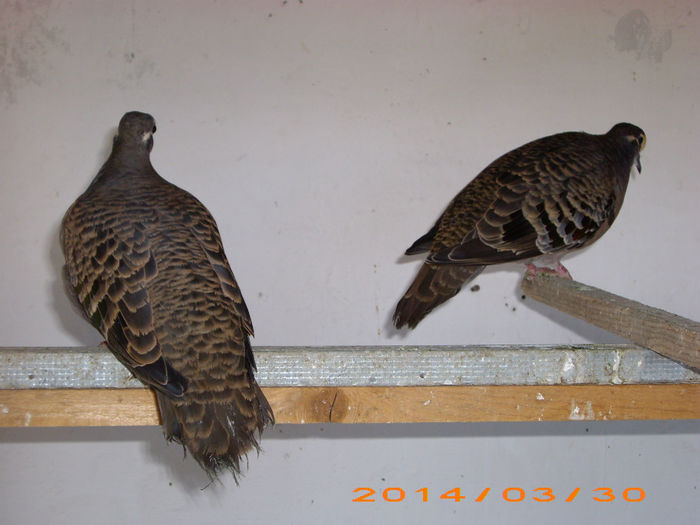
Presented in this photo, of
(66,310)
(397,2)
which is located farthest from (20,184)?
(397,2)

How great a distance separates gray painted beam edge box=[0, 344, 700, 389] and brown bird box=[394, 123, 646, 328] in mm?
484

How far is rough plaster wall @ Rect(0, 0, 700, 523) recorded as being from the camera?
7.30ft

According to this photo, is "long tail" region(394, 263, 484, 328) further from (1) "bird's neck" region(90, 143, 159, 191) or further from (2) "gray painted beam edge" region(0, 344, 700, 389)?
(1) "bird's neck" region(90, 143, 159, 191)

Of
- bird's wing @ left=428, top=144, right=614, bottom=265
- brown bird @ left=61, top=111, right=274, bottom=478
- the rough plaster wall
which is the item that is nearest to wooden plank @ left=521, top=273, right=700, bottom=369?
bird's wing @ left=428, top=144, right=614, bottom=265

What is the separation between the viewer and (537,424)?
2.45 m

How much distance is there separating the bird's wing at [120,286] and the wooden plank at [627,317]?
949mm

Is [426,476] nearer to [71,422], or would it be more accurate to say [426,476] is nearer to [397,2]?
[71,422]

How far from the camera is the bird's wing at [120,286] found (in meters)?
1.37

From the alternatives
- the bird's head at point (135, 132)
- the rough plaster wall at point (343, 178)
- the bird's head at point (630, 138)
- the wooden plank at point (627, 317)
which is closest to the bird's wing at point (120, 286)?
the bird's head at point (135, 132)

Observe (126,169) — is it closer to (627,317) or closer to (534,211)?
(534,211)

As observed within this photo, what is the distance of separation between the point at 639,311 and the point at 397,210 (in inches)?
38.4

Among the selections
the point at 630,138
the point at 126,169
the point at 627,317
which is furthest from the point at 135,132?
the point at 630,138

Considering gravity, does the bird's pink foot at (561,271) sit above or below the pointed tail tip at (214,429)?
above

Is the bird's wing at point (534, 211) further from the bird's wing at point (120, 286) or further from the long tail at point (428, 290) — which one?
the bird's wing at point (120, 286)
